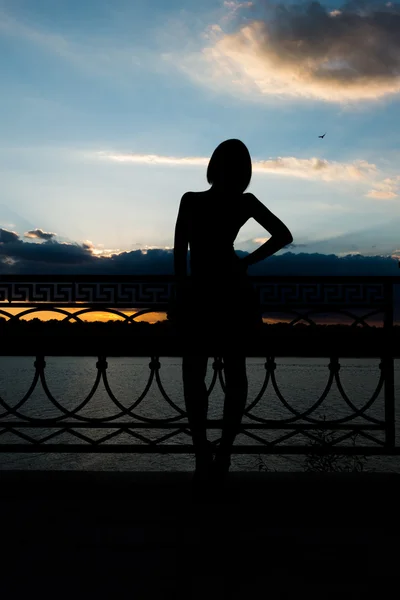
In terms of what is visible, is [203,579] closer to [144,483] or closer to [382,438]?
[144,483]

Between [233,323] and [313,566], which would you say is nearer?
[313,566]

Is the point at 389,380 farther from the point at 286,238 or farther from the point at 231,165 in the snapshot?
the point at 231,165

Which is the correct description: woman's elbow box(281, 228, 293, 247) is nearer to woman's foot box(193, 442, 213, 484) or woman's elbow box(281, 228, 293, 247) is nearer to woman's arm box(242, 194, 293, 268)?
woman's arm box(242, 194, 293, 268)

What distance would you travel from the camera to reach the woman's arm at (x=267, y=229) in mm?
2891

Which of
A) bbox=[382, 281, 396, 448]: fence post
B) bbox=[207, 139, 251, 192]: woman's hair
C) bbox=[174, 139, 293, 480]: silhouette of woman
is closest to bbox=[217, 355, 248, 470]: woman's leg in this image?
bbox=[174, 139, 293, 480]: silhouette of woman

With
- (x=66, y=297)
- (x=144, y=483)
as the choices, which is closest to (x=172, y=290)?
(x=66, y=297)

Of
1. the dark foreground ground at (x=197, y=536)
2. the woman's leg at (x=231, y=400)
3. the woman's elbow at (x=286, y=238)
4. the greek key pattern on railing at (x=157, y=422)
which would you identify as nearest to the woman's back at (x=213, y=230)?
the woman's elbow at (x=286, y=238)

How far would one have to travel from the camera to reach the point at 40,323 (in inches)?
140

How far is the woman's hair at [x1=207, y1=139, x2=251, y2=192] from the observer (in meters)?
2.82

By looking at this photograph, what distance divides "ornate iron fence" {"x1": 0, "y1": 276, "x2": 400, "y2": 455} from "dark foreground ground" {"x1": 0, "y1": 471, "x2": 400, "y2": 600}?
245 mm

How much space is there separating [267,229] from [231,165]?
15.7 inches

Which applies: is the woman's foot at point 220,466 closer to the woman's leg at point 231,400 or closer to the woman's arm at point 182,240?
the woman's leg at point 231,400

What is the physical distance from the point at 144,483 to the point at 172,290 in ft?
4.04

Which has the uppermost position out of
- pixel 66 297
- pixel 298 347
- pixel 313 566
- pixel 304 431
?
pixel 66 297
